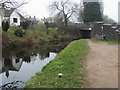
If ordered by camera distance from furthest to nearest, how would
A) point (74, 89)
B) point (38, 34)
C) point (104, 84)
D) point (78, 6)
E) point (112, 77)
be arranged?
point (78, 6) < point (38, 34) < point (112, 77) < point (104, 84) < point (74, 89)

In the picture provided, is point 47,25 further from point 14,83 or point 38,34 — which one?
point 14,83

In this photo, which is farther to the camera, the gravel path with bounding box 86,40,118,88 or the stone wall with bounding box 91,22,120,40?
the stone wall with bounding box 91,22,120,40

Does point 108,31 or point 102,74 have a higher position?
point 108,31

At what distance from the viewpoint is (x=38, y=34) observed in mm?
27438

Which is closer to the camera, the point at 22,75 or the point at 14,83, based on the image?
the point at 14,83

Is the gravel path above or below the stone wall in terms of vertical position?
below

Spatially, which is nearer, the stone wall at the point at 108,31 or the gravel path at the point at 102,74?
the gravel path at the point at 102,74

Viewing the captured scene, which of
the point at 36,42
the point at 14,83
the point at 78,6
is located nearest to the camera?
the point at 14,83

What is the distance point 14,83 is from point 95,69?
3717 millimetres

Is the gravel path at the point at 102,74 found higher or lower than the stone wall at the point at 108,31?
lower

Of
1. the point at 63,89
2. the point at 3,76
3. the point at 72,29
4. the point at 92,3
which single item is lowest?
the point at 3,76

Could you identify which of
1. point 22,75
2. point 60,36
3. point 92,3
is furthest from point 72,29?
point 22,75

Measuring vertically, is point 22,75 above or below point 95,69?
below

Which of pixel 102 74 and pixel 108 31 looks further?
pixel 108 31
